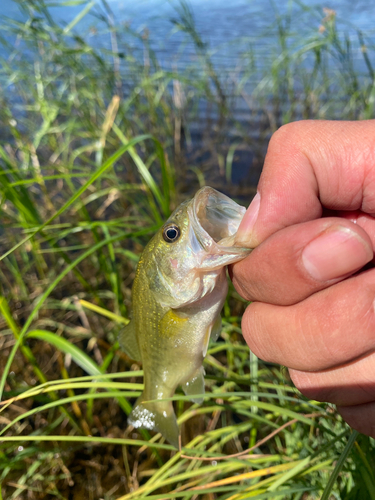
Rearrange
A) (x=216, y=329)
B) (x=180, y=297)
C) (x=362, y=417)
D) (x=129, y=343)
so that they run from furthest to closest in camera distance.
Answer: (x=129, y=343) → (x=216, y=329) → (x=180, y=297) → (x=362, y=417)

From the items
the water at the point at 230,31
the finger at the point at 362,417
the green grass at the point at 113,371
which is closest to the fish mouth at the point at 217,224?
the green grass at the point at 113,371

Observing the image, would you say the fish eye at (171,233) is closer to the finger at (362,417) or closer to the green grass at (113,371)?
the green grass at (113,371)

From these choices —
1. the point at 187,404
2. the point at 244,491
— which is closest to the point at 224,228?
the point at 244,491

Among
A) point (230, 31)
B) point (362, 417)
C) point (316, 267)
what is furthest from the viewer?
point (230, 31)

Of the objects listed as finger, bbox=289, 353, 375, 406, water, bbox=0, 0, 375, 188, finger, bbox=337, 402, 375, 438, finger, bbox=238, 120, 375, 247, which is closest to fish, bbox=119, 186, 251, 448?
finger, bbox=238, 120, 375, 247

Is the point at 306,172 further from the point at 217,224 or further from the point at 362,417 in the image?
the point at 362,417

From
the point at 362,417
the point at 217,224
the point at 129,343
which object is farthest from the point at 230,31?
the point at 362,417

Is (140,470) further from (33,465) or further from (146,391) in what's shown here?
(146,391)

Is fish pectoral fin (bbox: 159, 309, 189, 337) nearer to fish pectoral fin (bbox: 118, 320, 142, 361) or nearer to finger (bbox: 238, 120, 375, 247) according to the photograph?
fish pectoral fin (bbox: 118, 320, 142, 361)
